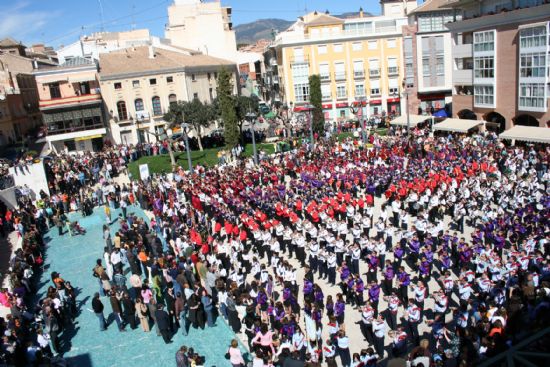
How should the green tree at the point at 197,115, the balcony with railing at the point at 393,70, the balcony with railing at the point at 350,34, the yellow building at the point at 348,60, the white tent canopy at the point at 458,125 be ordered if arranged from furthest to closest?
1. the balcony with railing at the point at 393,70
2. the yellow building at the point at 348,60
3. the balcony with railing at the point at 350,34
4. the green tree at the point at 197,115
5. the white tent canopy at the point at 458,125

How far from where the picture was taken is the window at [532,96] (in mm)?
32094

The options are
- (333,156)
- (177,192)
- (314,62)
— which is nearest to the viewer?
(177,192)

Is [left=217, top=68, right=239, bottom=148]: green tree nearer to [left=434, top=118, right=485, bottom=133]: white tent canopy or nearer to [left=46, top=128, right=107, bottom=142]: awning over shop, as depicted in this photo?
[left=46, top=128, right=107, bottom=142]: awning over shop

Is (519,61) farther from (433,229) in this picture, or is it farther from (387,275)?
(387,275)

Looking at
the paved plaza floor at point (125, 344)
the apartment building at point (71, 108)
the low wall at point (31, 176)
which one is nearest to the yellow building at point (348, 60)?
the apartment building at point (71, 108)

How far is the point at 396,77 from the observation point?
54438mm

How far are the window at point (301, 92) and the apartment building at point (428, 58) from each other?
1093 cm

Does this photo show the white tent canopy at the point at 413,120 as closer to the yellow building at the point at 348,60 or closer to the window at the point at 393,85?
the yellow building at the point at 348,60

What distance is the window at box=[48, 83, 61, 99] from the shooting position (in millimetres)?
48031

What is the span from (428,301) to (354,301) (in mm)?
2148

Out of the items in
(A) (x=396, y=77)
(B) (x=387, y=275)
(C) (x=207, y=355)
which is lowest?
→ (C) (x=207, y=355)

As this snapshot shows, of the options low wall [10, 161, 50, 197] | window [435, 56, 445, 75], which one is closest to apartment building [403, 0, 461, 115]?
window [435, 56, 445, 75]

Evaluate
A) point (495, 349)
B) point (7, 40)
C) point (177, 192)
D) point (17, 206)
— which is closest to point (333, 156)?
point (177, 192)

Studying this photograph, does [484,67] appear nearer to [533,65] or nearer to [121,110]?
[533,65]
